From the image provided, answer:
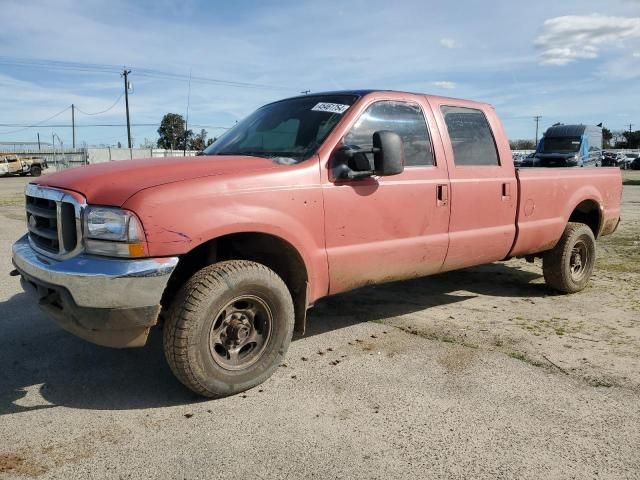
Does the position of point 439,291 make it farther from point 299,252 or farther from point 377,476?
point 377,476

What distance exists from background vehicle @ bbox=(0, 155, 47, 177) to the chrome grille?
142 ft

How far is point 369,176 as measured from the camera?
3934 mm

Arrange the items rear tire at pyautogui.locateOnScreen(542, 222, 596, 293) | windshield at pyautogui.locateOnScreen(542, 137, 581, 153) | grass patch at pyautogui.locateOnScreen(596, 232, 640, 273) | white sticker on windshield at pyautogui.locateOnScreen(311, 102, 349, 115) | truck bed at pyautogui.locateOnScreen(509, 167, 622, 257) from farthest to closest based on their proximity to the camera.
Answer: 1. windshield at pyautogui.locateOnScreen(542, 137, 581, 153)
2. grass patch at pyautogui.locateOnScreen(596, 232, 640, 273)
3. rear tire at pyautogui.locateOnScreen(542, 222, 596, 293)
4. truck bed at pyautogui.locateOnScreen(509, 167, 622, 257)
5. white sticker on windshield at pyautogui.locateOnScreen(311, 102, 349, 115)

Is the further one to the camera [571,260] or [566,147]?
[566,147]

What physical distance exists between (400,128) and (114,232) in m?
2.40

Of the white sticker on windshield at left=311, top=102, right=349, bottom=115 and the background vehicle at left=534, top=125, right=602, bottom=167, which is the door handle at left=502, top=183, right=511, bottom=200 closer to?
the white sticker on windshield at left=311, top=102, right=349, bottom=115

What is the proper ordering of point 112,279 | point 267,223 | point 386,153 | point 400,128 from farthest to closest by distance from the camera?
point 400,128 < point 386,153 < point 267,223 < point 112,279

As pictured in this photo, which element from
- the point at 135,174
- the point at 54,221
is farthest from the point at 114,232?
the point at 54,221

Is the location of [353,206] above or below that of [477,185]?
below

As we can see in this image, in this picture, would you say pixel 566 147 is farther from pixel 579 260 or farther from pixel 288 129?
pixel 288 129

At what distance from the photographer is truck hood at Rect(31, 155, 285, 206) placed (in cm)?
308

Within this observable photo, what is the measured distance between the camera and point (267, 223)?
3439mm

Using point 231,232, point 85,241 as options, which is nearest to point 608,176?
point 231,232

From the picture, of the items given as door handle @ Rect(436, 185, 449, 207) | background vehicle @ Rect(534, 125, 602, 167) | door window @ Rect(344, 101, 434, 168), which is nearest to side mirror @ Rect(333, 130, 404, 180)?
door window @ Rect(344, 101, 434, 168)
